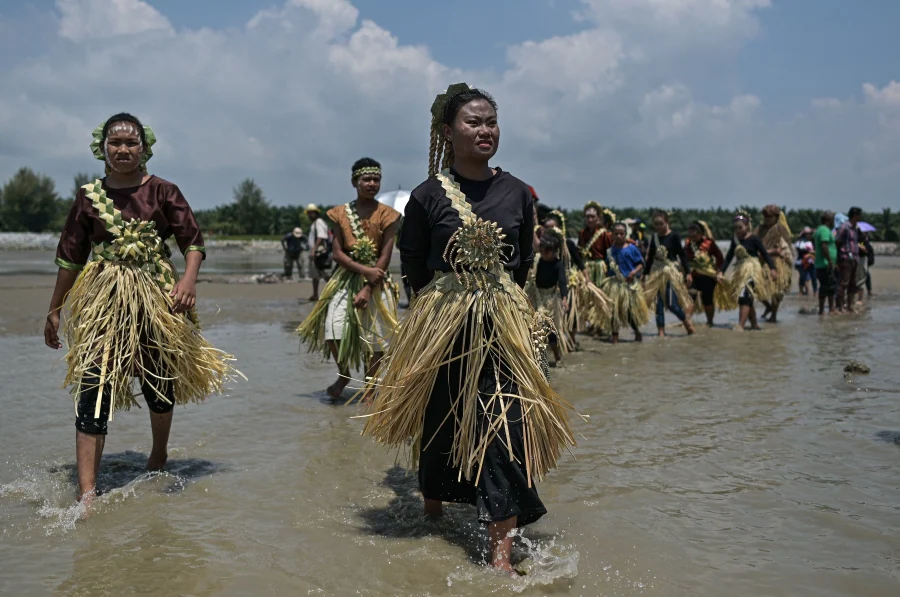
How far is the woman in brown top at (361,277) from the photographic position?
21.7 ft

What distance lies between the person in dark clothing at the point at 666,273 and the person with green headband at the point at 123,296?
27.4 ft

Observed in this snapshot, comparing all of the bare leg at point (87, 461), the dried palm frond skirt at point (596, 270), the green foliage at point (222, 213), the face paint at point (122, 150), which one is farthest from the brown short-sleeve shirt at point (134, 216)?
the green foliage at point (222, 213)

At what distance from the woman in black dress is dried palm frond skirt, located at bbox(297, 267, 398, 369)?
107 inches

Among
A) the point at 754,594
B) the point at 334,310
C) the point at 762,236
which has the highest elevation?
the point at 762,236

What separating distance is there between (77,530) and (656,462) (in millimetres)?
3252

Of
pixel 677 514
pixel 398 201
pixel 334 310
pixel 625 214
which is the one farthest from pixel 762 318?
pixel 625 214

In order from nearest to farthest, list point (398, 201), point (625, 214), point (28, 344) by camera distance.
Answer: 1. point (28, 344)
2. point (398, 201)
3. point (625, 214)

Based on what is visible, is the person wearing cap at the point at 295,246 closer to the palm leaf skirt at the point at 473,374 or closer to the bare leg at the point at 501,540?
the palm leaf skirt at the point at 473,374

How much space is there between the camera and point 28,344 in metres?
10.3

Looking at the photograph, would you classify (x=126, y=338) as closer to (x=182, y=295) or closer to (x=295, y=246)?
(x=182, y=295)

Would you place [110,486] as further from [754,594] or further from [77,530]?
[754,594]

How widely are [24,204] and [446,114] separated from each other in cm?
7616

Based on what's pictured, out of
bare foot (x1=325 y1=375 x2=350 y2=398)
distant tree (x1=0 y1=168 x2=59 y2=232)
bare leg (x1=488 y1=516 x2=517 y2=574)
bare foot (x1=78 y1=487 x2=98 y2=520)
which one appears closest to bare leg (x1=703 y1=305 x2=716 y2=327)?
bare foot (x1=325 y1=375 x2=350 y2=398)

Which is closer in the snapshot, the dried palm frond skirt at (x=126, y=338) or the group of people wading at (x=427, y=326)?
the group of people wading at (x=427, y=326)
